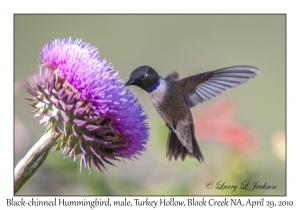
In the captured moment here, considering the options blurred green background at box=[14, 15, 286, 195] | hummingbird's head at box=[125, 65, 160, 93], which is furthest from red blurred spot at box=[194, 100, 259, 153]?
hummingbird's head at box=[125, 65, 160, 93]

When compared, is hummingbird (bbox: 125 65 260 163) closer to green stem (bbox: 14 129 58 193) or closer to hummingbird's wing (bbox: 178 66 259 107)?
hummingbird's wing (bbox: 178 66 259 107)

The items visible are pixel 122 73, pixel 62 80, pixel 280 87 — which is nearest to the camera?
pixel 62 80

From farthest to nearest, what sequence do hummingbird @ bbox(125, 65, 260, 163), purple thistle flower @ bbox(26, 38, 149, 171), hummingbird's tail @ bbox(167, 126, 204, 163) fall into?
hummingbird's tail @ bbox(167, 126, 204, 163), hummingbird @ bbox(125, 65, 260, 163), purple thistle flower @ bbox(26, 38, 149, 171)

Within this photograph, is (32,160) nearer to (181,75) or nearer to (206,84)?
(206,84)

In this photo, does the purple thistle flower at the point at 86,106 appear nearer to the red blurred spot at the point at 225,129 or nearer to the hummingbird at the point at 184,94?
the hummingbird at the point at 184,94

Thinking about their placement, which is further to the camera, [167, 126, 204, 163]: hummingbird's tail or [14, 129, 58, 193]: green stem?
[167, 126, 204, 163]: hummingbird's tail

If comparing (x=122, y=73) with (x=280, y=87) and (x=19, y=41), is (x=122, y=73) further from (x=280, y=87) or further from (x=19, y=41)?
(x=280, y=87)

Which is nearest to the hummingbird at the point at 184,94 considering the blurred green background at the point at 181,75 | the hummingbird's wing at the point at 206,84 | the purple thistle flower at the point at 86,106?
the hummingbird's wing at the point at 206,84
